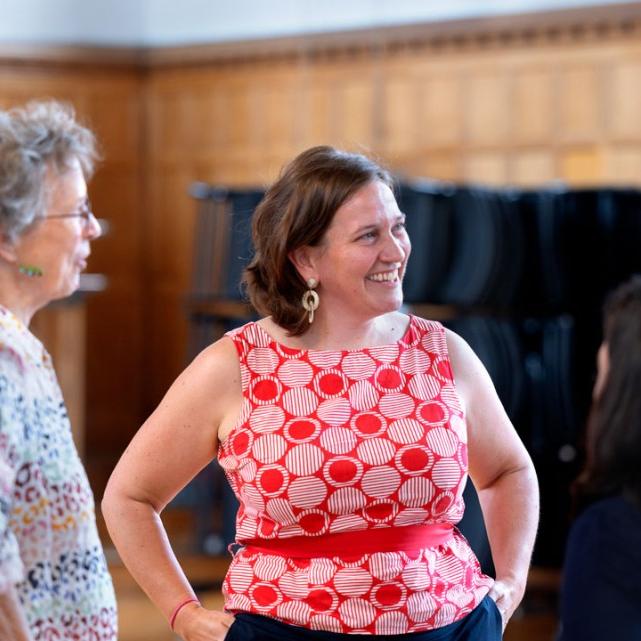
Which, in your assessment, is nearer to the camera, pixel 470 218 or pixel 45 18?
pixel 470 218

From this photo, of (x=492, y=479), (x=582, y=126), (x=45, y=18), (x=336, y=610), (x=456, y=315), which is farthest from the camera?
(x=45, y=18)

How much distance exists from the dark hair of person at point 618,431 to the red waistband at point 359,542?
12.4 inches

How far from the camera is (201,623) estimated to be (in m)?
2.21

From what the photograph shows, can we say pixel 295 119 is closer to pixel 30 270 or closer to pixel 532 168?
pixel 532 168

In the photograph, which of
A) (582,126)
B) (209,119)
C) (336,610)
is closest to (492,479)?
(336,610)

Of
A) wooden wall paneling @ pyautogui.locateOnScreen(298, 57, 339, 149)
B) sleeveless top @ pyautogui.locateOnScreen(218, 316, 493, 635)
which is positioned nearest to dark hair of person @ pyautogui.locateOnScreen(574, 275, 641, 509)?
sleeveless top @ pyautogui.locateOnScreen(218, 316, 493, 635)

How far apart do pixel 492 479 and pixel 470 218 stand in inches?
133

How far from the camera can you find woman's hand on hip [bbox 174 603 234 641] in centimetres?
218

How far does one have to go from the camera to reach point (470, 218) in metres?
5.68

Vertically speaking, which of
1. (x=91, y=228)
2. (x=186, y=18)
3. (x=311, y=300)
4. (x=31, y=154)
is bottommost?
(x=311, y=300)

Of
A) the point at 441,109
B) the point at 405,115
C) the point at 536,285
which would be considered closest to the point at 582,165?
the point at 441,109

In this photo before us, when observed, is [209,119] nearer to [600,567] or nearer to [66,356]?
[66,356]

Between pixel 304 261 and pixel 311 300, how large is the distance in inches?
2.8

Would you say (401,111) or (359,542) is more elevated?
(401,111)
